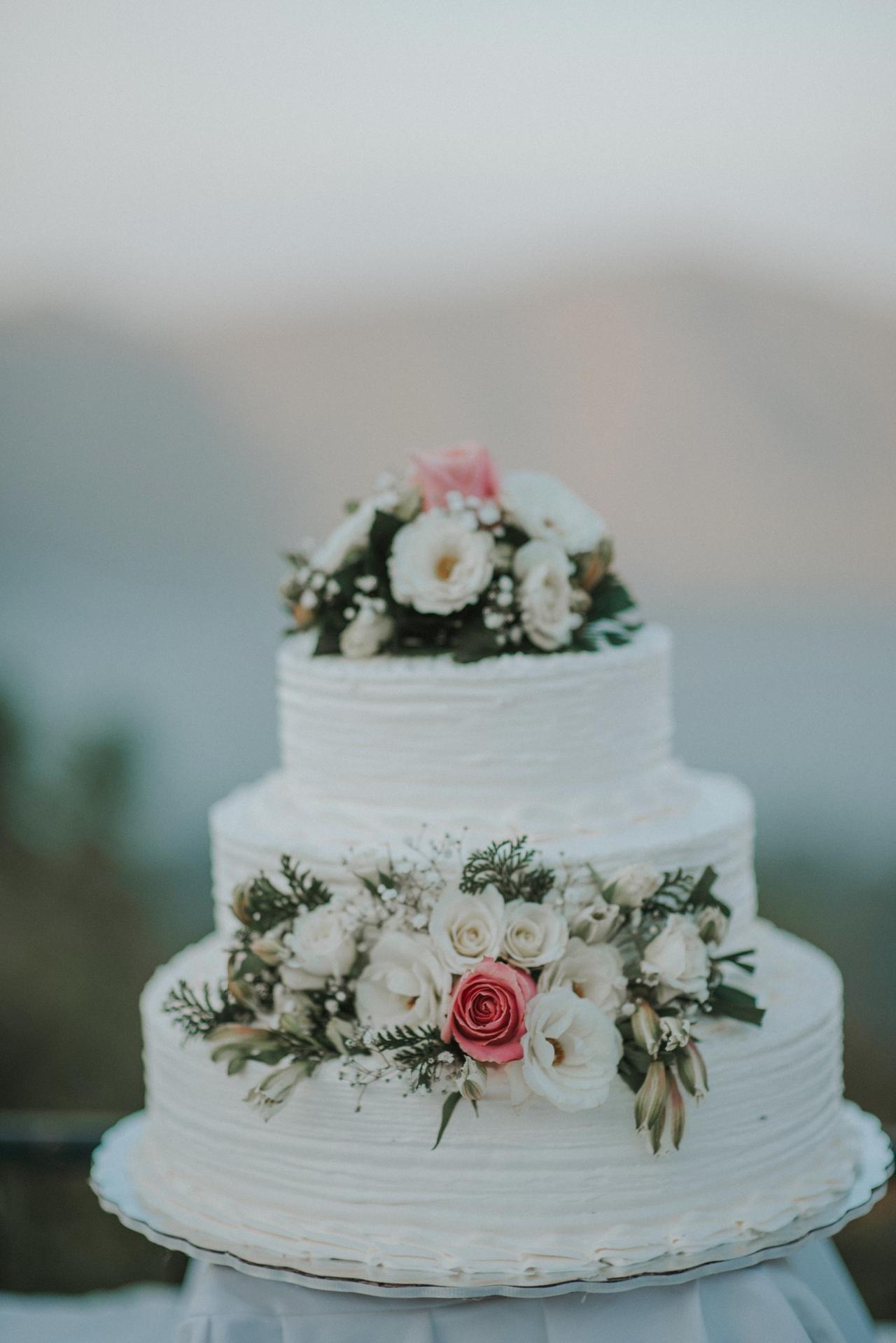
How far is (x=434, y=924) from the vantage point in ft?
7.56

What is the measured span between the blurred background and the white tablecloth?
A: 401cm

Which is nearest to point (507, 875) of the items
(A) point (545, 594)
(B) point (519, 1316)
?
(A) point (545, 594)

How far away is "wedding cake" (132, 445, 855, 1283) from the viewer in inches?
90.8

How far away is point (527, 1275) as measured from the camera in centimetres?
226

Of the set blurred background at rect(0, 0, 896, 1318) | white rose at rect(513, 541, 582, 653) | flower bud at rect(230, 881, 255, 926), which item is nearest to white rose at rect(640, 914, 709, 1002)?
white rose at rect(513, 541, 582, 653)

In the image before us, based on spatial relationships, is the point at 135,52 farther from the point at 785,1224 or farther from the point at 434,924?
the point at 785,1224

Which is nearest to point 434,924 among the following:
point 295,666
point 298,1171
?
point 298,1171

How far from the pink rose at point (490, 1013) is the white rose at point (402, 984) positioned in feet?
0.18

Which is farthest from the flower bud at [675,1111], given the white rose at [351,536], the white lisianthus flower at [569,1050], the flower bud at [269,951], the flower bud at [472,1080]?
the white rose at [351,536]

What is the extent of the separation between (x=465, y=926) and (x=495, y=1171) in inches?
17.4

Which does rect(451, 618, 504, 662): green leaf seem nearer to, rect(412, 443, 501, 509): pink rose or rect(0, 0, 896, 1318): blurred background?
rect(412, 443, 501, 509): pink rose

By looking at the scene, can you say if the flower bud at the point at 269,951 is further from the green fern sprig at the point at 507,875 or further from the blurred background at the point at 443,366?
the blurred background at the point at 443,366

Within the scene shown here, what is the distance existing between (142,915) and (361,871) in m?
6.03

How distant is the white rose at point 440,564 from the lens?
2.67m
